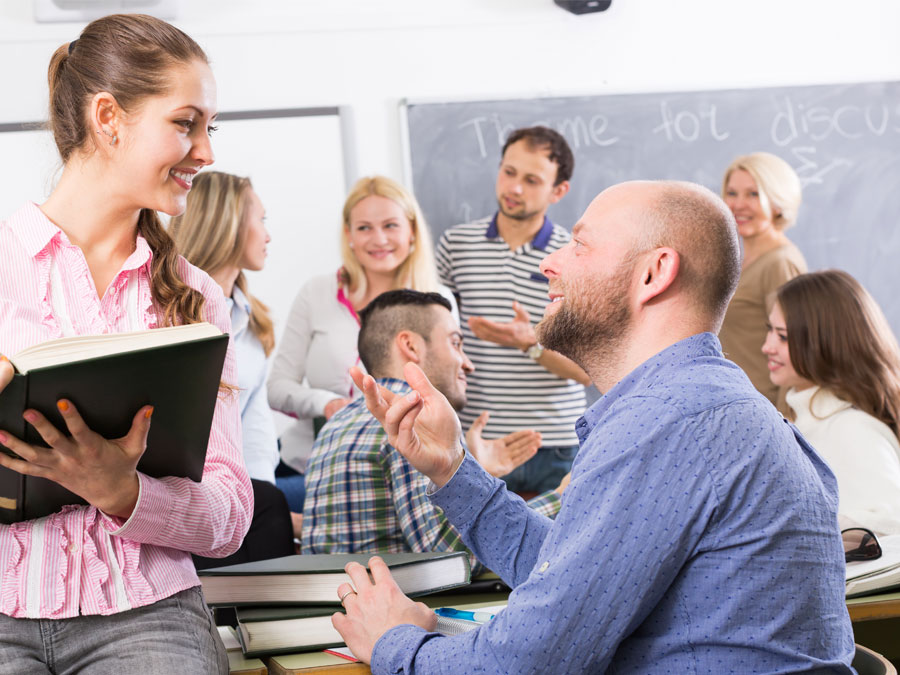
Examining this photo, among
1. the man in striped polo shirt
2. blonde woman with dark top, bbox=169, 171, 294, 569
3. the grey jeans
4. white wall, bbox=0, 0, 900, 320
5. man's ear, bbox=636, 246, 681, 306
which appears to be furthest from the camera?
white wall, bbox=0, 0, 900, 320

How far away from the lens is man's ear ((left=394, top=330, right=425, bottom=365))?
2.33 metres

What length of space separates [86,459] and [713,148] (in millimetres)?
3733

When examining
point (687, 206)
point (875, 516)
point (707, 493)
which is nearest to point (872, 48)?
point (875, 516)

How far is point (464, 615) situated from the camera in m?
1.33

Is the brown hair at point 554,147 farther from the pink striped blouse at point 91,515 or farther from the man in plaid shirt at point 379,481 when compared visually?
the pink striped blouse at point 91,515

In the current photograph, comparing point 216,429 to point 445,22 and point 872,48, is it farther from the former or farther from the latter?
point 872,48

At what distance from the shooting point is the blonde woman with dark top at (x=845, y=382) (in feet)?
7.09

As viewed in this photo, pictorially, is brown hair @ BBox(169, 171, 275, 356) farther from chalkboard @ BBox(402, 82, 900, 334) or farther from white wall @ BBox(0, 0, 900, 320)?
chalkboard @ BBox(402, 82, 900, 334)

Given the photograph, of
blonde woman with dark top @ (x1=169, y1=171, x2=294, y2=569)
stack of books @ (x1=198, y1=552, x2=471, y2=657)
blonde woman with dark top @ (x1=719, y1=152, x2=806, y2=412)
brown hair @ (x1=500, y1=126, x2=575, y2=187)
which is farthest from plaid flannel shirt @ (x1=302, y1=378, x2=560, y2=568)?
blonde woman with dark top @ (x1=719, y1=152, x2=806, y2=412)

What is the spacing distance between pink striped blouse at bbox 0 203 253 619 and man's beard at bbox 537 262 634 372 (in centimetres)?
49

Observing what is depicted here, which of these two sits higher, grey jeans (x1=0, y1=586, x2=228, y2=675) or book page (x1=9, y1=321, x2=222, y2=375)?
book page (x1=9, y1=321, x2=222, y2=375)

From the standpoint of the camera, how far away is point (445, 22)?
13.4 ft

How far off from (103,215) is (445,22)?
308cm

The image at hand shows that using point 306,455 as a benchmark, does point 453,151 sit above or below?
above
